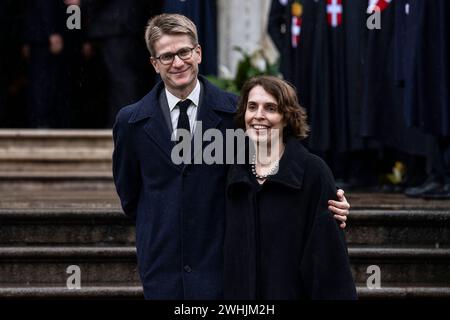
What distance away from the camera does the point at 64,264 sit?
6.61m

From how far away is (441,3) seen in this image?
7.54m

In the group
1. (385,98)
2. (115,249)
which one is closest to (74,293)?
(115,249)

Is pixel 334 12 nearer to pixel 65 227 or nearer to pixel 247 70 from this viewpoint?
pixel 247 70

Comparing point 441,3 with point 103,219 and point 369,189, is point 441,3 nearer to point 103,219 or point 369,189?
point 369,189

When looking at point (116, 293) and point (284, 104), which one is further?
point (116, 293)

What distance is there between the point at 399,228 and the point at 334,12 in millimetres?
2443

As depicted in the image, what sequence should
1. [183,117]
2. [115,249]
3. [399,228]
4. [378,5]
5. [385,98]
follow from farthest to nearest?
1. [385,98]
2. [378,5]
3. [399,228]
4. [115,249]
5. [183,117]

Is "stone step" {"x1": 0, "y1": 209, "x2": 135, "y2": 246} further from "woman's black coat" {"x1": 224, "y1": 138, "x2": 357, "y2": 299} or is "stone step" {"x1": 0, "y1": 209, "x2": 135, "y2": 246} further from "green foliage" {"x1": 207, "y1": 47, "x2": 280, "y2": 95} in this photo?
"green foliage" {"x1": 207, "y1": 47, "x2": 280, "y2": 95}

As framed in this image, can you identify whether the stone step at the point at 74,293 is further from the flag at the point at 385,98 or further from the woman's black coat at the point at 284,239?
the flag at the point at 385,98

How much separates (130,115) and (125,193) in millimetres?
302

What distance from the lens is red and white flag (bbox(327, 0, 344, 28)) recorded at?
8750mm

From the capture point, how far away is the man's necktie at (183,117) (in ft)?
15.0

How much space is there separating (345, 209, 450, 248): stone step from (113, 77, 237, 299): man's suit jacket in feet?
7.33
